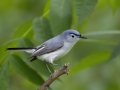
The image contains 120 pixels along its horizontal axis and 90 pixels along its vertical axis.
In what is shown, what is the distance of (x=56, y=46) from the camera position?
3953mm

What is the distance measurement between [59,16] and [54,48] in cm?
54

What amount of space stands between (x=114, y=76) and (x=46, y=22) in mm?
1847

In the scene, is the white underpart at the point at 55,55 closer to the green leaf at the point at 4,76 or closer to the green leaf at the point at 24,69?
the green leaf at the point at 24,69

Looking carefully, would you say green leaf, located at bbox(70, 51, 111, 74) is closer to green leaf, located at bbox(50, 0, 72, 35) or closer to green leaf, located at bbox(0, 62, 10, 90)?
green leaf, located at bbox(50, 0, 72, 35)

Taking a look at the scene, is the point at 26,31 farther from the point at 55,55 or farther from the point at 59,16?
the point at 59,16

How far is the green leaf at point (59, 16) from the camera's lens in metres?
3.45

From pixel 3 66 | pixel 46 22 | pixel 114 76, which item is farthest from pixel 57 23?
pixel 114 76

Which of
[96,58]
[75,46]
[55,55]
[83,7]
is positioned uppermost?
[83,7]

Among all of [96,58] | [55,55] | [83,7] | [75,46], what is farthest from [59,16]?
[75,46]

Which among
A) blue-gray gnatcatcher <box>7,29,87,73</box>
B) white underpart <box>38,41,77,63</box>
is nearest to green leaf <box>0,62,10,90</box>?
blue-gray gnatcatcher <box>7,29,87,73</box>

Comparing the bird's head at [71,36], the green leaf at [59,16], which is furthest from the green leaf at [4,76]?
the bird's head at [71,36]

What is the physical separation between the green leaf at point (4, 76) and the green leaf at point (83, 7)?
797 mm

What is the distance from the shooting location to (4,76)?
349 cm

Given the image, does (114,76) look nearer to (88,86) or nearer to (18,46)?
(88,86)
